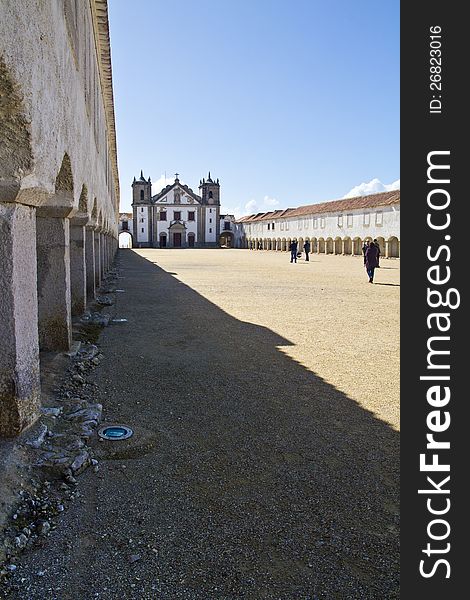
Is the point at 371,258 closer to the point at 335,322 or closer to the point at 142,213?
the point at 335,322

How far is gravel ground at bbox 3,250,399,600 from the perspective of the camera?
277 centimetres

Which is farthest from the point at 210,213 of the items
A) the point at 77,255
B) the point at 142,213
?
the point at 77,255

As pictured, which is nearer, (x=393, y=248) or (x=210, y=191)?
(x=393, y=248)

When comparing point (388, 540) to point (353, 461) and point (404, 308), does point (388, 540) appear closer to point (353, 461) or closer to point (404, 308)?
point (353, 461)

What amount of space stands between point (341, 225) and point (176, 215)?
36.9 m

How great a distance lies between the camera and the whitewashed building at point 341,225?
41000 mm

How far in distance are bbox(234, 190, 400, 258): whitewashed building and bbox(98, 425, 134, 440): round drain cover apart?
36.8 meters

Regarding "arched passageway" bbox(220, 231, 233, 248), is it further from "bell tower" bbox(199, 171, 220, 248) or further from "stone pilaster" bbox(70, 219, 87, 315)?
"stone pilaster" bbox(70, 219, 87, 315)

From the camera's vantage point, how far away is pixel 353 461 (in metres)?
4.20

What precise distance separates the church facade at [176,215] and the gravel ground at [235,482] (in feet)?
Answer: 235

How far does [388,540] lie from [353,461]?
1078 millimetres

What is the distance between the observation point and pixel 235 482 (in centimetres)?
380

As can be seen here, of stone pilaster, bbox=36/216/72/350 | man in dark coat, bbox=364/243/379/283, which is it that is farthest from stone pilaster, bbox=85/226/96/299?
man in dark coat, bbox=364/243/379/283

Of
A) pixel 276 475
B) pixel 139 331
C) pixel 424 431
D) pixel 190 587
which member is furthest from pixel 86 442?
pixel 139 331
